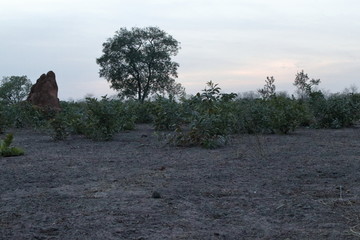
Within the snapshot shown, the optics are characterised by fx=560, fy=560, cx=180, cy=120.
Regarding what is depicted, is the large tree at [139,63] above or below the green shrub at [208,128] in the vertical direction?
above

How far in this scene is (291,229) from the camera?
432 cm

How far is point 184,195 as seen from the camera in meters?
5.69

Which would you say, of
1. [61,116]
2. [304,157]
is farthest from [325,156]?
[61,116]

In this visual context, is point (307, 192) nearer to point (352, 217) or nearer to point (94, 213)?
point (352, 217)

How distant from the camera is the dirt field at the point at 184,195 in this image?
171 inches

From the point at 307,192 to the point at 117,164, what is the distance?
3.38m

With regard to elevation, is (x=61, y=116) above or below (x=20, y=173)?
above

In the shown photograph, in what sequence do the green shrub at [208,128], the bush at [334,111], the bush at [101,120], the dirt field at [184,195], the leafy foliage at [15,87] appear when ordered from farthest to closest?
the leafy foliage at [15,87] → the bush at [334,111] → the bush at [101,120] → the green shrub at [208,128] → the dirt field at [184,195]

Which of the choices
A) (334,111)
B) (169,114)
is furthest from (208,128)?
(334,111)

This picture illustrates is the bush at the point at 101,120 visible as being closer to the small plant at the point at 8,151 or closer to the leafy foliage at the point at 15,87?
the small plant at the point at 8,151

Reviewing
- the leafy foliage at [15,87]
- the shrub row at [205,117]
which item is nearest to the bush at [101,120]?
the shrub row at [205,117]

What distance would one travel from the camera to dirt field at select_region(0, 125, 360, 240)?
4352 mm

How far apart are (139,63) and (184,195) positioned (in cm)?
3852

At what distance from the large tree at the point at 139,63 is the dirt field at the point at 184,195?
112 ft
